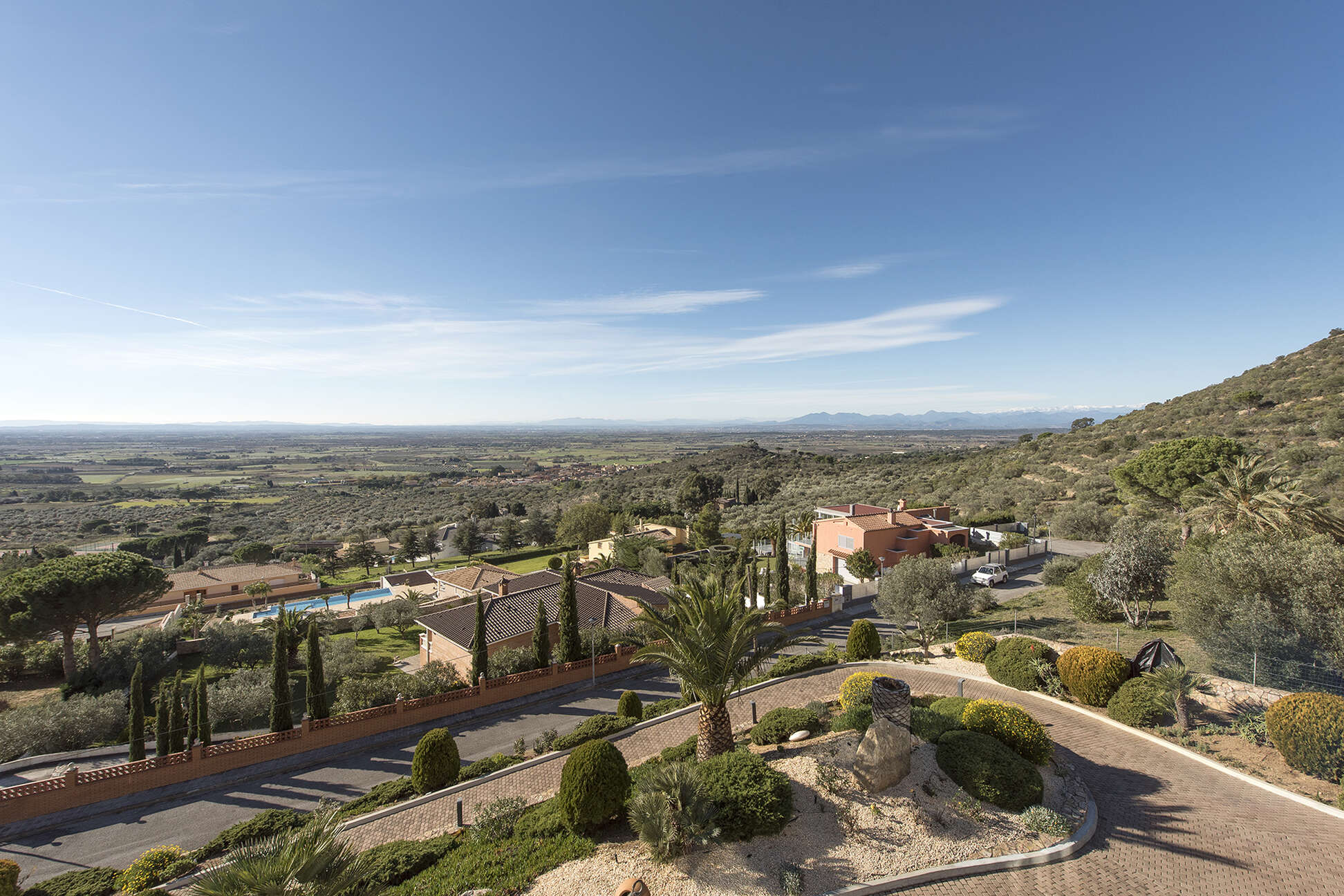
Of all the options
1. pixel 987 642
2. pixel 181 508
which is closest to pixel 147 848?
pixel 987 642

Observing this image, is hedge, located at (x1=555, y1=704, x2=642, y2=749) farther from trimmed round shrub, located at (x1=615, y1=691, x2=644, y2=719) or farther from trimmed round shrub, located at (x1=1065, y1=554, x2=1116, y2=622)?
trimmed round shrub, located at (x1=1065, y1=554, x2=1116, y2=622)

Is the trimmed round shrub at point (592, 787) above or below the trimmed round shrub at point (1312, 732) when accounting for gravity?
below

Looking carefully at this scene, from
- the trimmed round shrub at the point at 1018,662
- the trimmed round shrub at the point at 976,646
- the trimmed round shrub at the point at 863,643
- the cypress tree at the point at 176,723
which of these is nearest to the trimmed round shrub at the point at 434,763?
the cypress tree at the point at 176,723

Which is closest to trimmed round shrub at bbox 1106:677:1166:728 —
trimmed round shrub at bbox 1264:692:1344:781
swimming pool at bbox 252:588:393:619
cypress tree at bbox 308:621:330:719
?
trimmed round shrub at bbox 1264:692:1344:781

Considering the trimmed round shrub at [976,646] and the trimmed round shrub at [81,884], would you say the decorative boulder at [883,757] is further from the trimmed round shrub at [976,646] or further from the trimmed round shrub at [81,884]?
the trimmed round shrub at [81,884]

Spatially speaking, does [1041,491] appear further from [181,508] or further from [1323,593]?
[181,508]

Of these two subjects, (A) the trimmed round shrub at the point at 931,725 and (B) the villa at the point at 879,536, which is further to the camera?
(B) the villa at the point at 879,536

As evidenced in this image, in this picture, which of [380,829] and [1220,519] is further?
[1220,519]
